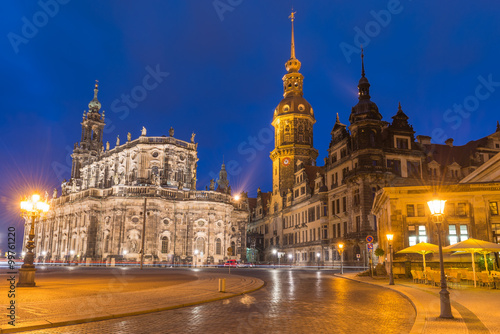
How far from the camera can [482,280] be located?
21.6 m

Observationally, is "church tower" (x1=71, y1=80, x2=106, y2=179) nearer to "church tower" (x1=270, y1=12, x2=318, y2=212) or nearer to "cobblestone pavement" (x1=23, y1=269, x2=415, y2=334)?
"church tower" (x1=270, y1=12, x2=318, y2=212)

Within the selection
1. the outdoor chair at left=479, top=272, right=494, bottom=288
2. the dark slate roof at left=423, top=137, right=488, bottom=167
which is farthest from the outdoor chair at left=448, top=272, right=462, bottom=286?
the dark slate roof at left=423, top=137, right=488, bottom=167

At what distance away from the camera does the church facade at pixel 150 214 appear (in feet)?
216

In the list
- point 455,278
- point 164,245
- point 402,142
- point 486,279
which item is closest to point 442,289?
point 486,279

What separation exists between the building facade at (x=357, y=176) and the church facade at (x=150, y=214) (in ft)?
40.6

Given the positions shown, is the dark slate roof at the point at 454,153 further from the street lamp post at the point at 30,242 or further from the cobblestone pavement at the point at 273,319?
the street lamp post at the point at 30,242

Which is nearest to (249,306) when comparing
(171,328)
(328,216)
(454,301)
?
(171,328)

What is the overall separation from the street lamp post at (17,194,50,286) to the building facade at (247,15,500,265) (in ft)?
101

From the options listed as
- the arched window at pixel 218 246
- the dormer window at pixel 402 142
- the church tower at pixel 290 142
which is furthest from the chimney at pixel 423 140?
the arched window at pixel 218 246

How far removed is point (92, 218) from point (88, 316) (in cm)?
6411

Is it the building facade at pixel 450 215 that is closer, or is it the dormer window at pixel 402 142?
the building facade at pixel 450 215

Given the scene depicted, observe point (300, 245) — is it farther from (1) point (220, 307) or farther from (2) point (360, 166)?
(1) point (220, 307)

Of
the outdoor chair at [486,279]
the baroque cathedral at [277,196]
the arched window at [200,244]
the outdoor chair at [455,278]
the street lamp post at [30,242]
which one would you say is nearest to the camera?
the street lamp post at [30,242]

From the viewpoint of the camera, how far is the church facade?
6575 centimetres
